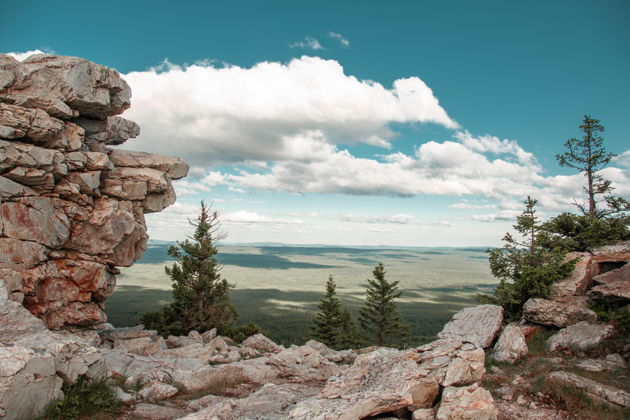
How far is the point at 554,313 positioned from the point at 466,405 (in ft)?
38.4

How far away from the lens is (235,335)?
40.8 meters

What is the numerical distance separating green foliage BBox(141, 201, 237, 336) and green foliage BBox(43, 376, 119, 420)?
30.5 metres

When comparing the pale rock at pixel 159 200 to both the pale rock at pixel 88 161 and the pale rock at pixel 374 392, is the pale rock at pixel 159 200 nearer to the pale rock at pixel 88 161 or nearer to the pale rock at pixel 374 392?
the pale rock at pixel 88 161

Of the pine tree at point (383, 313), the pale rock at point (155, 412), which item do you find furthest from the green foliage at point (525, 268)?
the pine tree at point (383, 313)

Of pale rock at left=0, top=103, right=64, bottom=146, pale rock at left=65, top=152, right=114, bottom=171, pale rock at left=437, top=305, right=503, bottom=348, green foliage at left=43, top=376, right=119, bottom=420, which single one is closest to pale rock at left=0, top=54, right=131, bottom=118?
pale rock at left=0, top=103, right=64, bottom=146

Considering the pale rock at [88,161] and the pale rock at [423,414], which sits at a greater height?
the pale rock at [88,161]

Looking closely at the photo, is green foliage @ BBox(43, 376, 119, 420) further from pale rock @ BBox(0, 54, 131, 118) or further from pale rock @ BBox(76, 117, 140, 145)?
pale rock @ BBox(76, 117, 140, 145)

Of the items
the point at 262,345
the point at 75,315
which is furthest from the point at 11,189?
the point at 262,345

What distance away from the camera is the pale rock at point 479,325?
17.7 meters

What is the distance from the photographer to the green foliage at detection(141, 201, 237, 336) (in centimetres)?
4122

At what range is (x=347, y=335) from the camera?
57.8 metres

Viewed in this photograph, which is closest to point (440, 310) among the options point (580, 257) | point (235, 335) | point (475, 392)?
point (235, 335)

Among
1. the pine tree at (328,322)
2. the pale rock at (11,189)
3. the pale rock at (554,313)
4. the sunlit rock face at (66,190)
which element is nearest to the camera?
the pale rock at (554,313)

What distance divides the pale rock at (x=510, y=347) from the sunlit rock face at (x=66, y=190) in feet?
78.5
